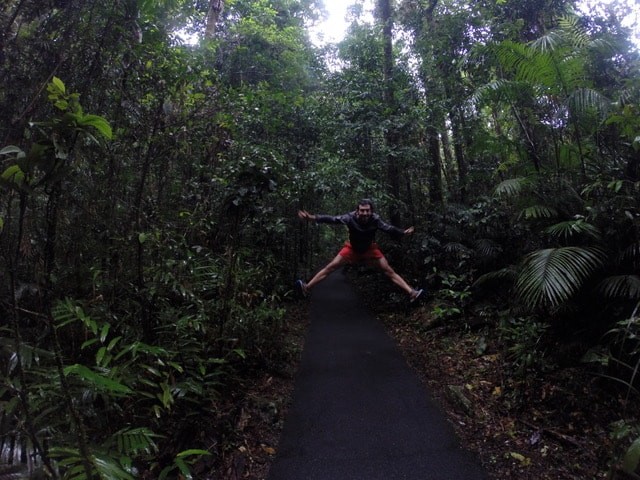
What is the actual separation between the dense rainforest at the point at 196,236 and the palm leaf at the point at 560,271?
28mm

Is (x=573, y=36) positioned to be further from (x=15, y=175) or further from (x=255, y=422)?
(x=15, y=175)

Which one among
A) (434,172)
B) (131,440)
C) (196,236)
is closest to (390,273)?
(196,236)

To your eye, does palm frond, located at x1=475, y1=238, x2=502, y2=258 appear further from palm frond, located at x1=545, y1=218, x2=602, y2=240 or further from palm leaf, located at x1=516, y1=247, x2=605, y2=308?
palm leaf, located at x1=516, y1=247, x2=605, y2=308

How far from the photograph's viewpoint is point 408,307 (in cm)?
843

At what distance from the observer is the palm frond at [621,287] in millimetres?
3746

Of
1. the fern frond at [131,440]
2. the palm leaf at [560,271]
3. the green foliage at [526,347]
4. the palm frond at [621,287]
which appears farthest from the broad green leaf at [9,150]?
the green foliage at [526,347]

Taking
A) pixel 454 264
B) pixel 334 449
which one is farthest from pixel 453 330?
pixel 334 449

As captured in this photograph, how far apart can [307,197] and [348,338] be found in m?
4.58

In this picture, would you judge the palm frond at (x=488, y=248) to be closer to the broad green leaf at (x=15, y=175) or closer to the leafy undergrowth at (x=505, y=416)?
the leafy undergrowth at (x=505, y=416)

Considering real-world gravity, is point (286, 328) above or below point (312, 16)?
below

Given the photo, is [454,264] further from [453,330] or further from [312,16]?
[312,16]

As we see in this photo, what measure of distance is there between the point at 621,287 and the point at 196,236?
5139 mm

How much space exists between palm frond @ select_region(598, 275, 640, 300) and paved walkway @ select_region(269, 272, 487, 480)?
7.05 feet

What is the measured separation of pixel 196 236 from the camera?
561 cm
